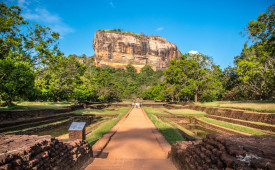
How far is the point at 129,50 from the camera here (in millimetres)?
94938

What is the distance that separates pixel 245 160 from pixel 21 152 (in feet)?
10.4

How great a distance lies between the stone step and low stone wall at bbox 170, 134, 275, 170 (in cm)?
42

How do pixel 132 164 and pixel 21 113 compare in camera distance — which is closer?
pixel 132 164

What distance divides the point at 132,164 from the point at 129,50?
94537mm

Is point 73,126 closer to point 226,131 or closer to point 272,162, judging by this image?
point 272,162

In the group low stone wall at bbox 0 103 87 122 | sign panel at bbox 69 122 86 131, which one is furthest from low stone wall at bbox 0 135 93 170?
low stone wall at bbox 0 103 87 122

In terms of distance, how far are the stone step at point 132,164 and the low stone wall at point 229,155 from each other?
0.42 meters

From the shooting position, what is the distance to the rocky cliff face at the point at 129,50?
91.8 meters

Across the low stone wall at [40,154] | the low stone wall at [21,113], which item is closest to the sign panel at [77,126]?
the low stone wall at [40,154]

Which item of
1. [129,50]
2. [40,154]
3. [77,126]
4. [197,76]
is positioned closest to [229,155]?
[40,154]

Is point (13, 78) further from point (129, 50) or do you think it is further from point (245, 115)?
point (129, 50)

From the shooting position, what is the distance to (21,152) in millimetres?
2203

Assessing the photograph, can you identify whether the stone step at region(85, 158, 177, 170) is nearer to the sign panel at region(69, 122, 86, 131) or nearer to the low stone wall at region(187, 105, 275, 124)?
the sign panel at region(69, 122, 86, 131)

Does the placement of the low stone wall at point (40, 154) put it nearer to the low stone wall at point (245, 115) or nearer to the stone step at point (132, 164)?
the stone step at point (132, 164)
